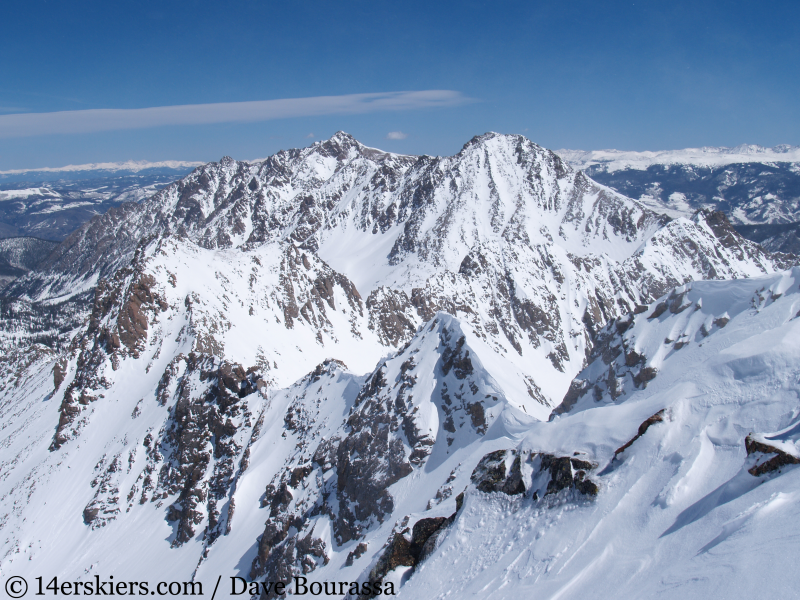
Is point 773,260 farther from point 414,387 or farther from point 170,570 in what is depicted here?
point 170,570

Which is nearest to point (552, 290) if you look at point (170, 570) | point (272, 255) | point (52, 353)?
point (272, 255)

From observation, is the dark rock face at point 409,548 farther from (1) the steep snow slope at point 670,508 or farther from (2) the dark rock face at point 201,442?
(2) the dark rock face at point 201,442

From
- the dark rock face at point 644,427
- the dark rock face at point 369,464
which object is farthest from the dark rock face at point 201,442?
the dark rock face at point 644,427

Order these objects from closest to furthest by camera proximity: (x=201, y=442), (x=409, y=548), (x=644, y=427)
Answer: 1. (x=644, y=427)
2. (x=409, y=548)
3. (x=201, y=442)

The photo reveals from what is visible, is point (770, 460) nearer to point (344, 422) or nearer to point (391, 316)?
point (344, 422)

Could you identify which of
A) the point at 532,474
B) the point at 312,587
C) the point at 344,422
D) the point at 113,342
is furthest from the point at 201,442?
the point at 532,474

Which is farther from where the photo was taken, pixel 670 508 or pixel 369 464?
pixel 369 464

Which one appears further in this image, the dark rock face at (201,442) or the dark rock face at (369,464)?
the dark rock face at (201,442)

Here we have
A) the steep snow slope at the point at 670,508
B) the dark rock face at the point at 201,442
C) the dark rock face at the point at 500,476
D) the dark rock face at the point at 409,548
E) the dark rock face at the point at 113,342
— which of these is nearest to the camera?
the steep snow slope at the point at 670,508

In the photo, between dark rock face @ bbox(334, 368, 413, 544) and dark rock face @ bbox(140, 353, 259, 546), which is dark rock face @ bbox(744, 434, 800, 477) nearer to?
dark rock face @ bbox(334, 368, 413, 544)
